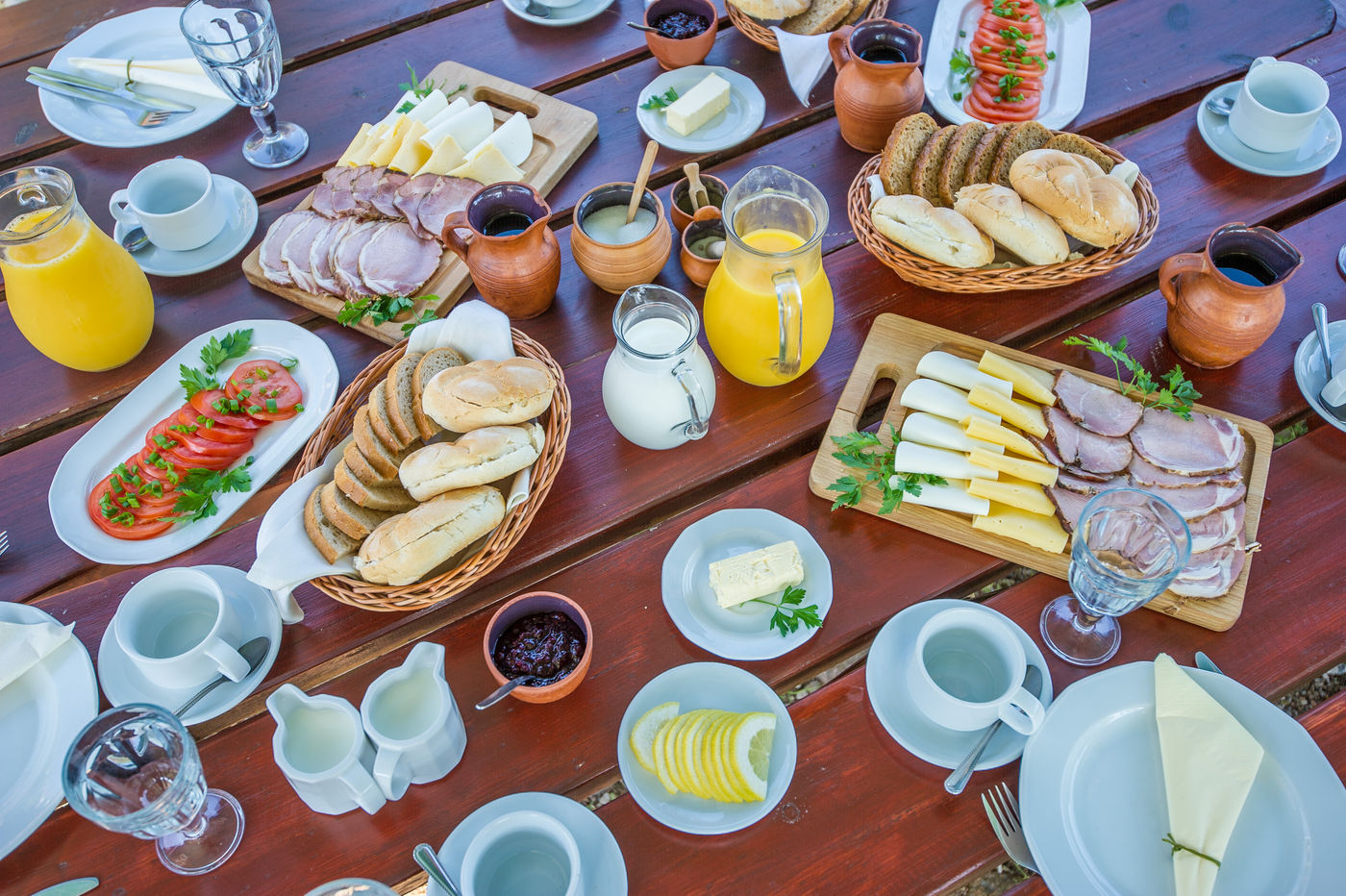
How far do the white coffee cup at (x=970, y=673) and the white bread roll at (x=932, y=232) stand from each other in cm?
65

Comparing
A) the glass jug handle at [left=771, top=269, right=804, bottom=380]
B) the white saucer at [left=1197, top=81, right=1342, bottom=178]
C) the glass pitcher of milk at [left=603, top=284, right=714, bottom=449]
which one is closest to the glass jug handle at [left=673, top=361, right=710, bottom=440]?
the glass pitcher of milk at [left=603, top=284, right=714, bottom=449]

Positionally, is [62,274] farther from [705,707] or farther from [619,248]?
[705,707]

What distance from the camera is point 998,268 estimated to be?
5.18 ft

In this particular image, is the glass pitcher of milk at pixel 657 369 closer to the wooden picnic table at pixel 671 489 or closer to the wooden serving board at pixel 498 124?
the wooden picnic table at pixel 671 489

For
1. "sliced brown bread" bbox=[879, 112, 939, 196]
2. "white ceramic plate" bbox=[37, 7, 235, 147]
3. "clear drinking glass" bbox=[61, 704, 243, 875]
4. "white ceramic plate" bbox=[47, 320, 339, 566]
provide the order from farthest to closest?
"white ceramic plate" bbox=[37, 7, 235, 147]
"sliced brown bread" bbox=[879, 112, 939, 196]
"white ceramic plate" bbox=[47, 320, 339, 566]
"clear drinking glass" bbox=[61, 704, 243, 875]

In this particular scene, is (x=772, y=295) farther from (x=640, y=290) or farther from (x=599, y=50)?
(x=599, y=50)

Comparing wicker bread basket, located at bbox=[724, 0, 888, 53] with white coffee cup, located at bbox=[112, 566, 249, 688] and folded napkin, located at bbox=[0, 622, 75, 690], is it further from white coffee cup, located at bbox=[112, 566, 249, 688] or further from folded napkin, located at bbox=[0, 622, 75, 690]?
folded napkin, located at bbox=[0, 622, 75, 690]

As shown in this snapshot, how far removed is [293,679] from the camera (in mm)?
1338

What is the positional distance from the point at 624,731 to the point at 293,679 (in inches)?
20.1

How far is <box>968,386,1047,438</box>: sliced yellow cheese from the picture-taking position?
1.43m

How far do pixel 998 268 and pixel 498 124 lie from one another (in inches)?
43.3

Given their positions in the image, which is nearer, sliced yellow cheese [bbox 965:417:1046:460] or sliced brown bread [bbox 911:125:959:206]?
sliced yellow cheese [bbox 965:417:1046:460]

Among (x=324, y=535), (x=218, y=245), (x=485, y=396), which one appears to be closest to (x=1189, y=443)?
(x=485, y=396)

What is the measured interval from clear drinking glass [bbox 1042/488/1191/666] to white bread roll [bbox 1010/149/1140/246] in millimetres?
548
